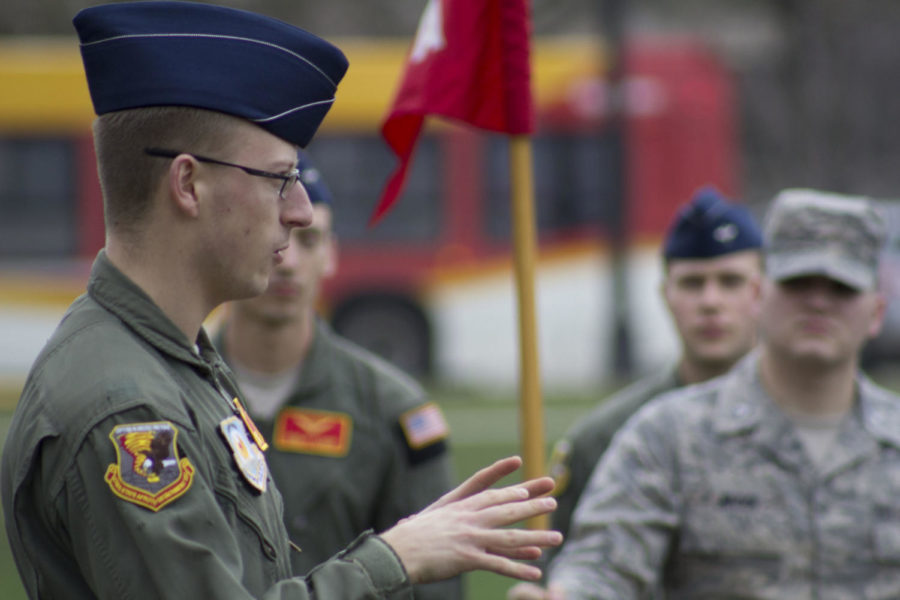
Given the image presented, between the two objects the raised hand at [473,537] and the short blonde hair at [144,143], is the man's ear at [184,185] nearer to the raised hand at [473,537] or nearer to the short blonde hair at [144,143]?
the short blonde hair at [144,143]

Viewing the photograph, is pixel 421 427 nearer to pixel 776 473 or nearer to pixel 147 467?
pixel 776 473

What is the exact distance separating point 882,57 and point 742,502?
27.7 m

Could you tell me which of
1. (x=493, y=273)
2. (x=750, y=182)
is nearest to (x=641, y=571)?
(x=493, y=273)

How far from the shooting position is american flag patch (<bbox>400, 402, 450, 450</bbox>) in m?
4.41

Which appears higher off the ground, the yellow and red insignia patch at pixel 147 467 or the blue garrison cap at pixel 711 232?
the yellow and red insignia patch at pixel 147 467

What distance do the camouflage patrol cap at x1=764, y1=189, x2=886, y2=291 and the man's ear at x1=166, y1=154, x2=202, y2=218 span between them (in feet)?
7.22

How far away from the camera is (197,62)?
8.28 feet

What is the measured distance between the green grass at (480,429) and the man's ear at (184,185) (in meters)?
5.60

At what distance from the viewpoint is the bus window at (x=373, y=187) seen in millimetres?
17453

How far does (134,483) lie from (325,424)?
7.29ft

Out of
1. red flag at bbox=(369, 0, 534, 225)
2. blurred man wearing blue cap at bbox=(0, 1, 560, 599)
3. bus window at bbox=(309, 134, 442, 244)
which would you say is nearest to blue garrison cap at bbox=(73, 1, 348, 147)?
blurred man wearing blue cap at bbox=(0, 1, 560, 599)

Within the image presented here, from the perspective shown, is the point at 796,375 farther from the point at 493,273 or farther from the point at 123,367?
the point at 493,273

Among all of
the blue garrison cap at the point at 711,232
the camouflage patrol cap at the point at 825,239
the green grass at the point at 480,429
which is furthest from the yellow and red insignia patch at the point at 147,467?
the green grass at the point at 480,429

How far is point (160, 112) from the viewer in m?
2.50
